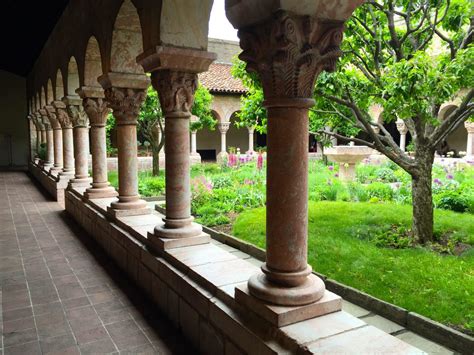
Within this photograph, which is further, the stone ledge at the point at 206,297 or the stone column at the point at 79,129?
the stone column at the point at 79,129

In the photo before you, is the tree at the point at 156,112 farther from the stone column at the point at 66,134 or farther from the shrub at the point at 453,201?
the shrub at the point at 453,201

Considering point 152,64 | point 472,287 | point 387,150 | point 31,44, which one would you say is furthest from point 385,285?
point 31,44

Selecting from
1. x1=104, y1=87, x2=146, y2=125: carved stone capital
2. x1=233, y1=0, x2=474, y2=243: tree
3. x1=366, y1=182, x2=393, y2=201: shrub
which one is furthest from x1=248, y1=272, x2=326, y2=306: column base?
x1=366, y1=182, x2=393, y2=201: shrub

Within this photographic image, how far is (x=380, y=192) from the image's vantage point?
9.88 m

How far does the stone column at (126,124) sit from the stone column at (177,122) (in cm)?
146

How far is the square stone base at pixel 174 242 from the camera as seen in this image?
3924 mm

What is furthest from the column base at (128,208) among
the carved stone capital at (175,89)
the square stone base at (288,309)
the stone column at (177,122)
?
the square stone base at (288,309)

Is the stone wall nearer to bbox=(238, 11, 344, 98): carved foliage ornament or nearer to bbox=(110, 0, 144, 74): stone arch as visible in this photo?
bbox=(110, 0, 144, 74): stone arch

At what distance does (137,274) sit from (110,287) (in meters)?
0.31

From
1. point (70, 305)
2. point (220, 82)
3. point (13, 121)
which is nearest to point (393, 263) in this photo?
point (70, 305)

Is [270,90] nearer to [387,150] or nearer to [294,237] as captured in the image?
[294,237]

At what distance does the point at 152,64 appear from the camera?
3.97m

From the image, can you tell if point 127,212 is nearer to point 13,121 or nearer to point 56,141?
point 56,141

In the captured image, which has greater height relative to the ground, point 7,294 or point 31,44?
point 31,44
